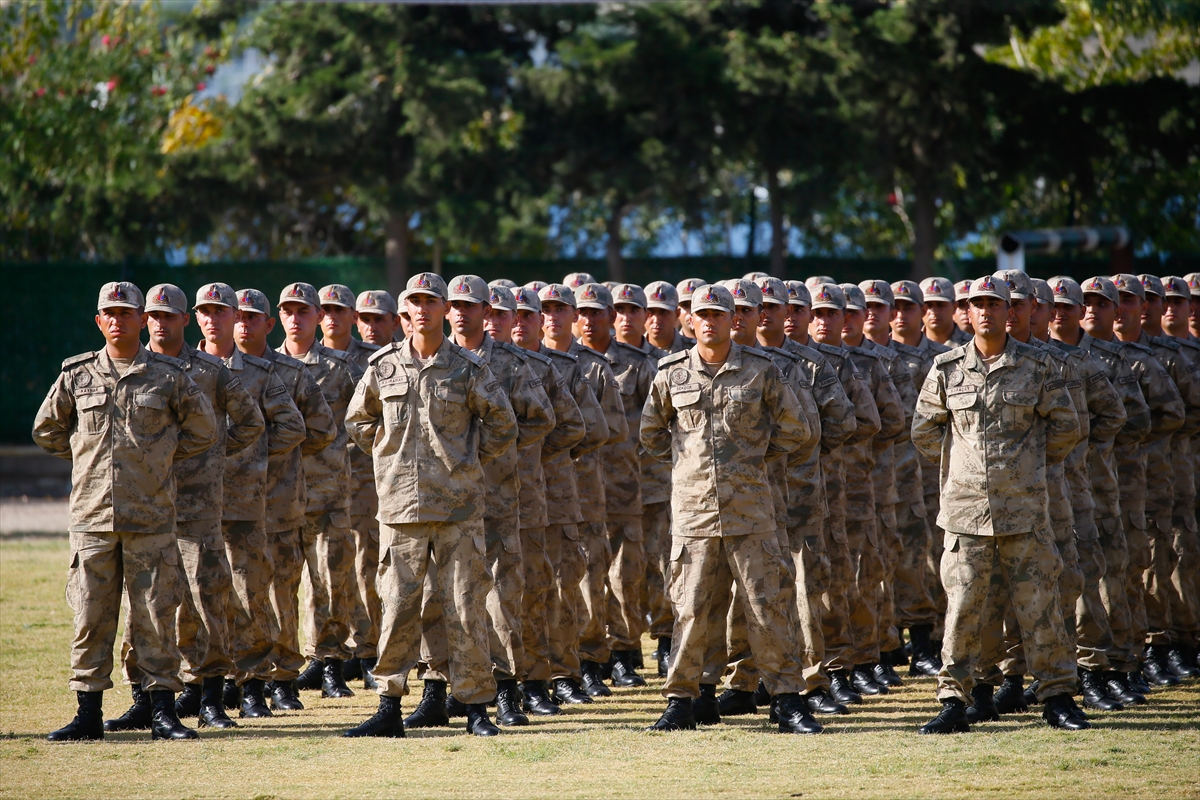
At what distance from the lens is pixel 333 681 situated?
9508 millimetres

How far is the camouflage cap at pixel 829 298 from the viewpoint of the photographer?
10.0 m

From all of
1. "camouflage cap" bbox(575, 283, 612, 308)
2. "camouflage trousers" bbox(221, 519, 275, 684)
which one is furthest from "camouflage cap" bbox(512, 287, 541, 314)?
"camouflage trousers" bbox(221, 519, 275, 684)

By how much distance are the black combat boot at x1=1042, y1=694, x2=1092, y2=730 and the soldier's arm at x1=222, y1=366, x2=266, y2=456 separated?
15.3 feet

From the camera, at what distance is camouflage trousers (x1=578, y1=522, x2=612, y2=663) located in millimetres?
9688

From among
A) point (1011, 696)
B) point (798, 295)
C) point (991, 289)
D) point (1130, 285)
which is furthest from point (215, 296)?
point (1130, 285)

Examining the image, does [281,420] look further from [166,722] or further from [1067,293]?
[1067,293]

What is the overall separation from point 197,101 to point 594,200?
7.38m

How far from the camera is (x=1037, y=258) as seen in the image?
21.9 metres

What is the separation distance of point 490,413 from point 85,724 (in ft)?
8.91

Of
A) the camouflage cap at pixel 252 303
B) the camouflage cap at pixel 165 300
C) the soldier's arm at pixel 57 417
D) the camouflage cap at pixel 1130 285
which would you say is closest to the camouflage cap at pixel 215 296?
the camouflage cap at pixel 252 303

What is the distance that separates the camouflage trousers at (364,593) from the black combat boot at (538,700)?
1.29 metres

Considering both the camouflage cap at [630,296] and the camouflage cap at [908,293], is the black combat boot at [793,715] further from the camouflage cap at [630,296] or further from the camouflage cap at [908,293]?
the camouflage cap at [908,293]

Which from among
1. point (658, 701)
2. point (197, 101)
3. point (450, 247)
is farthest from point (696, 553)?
point (197, 101)

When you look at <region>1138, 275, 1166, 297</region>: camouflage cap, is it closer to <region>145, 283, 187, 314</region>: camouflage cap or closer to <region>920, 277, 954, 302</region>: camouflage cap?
<region>920, 277, 954, 302</region>: camouflage cap
